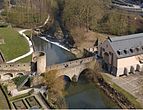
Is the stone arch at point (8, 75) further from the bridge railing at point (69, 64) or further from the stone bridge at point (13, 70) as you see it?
the bridge railing at point (69, 64)

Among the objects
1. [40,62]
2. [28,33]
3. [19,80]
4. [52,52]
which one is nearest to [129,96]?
[40,62]

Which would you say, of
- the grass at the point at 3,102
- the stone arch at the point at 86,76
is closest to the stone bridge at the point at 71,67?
the stone arch at the point at 86,76

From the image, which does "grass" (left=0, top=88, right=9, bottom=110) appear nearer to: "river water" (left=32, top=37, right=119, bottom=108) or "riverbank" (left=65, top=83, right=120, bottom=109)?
"riverbank" (left=65, top=83, right=120, bottom=109)

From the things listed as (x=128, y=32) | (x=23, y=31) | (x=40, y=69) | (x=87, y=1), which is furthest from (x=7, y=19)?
(x=40, y=69)

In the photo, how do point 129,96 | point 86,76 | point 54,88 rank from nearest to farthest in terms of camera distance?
point 54,88, point 129,96, point 86,76

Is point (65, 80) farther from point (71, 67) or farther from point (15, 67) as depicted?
point (15, 67)

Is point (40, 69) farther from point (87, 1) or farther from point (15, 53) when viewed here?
point (87, 1)
